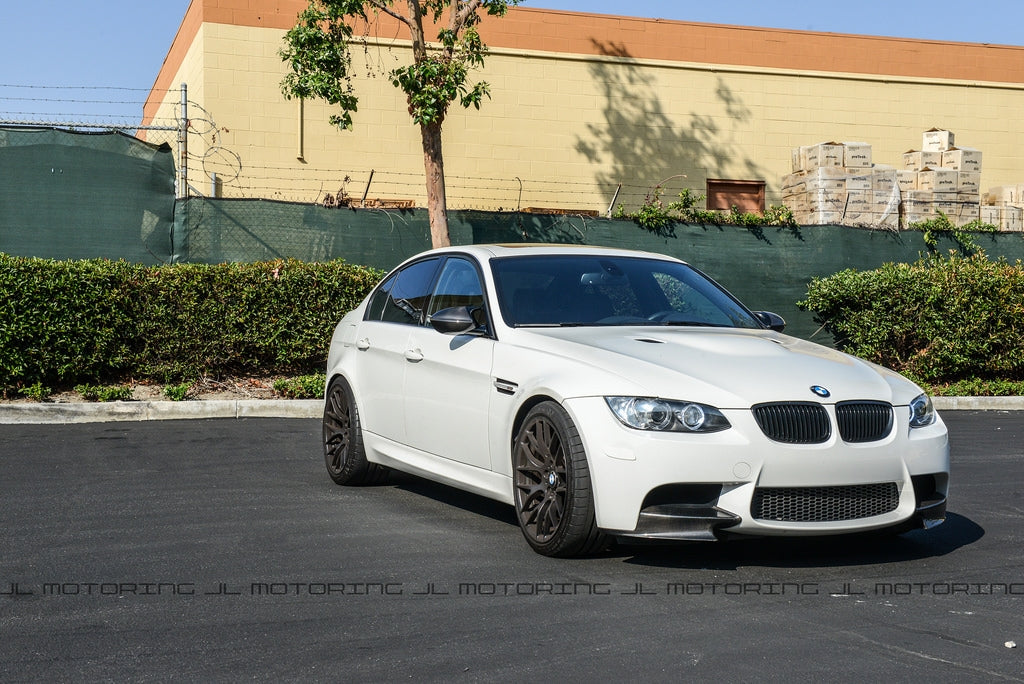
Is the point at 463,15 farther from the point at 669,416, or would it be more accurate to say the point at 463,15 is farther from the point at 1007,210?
the point at 669,416

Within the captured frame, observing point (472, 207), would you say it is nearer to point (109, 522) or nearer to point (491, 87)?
point (491, 87)

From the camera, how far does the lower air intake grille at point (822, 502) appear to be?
5.35m

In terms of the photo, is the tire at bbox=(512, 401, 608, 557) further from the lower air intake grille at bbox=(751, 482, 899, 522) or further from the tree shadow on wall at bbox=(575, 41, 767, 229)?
the tree shadow on wall at bbox=(575, 41, 767, 229)

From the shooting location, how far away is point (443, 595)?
5.12 metres

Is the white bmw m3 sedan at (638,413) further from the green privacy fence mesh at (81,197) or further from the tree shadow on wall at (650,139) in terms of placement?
the tree shadow on wall at (650,139)

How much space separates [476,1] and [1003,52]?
14219 mm

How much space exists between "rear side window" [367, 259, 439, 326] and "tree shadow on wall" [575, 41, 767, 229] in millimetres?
14461

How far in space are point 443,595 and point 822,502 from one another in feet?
5.69

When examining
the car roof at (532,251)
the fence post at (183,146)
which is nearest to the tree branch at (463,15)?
the fence post at (183,146)

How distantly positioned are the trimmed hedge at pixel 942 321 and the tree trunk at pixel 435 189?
203 inches

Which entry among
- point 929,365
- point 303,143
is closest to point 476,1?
point 303,143

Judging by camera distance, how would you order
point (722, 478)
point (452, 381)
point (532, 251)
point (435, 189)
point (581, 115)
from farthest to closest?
point (581, 115)
point (435, 189)
point (532, 251)
point (452, 381)
point (722, 478)

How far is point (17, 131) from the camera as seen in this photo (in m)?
14.0

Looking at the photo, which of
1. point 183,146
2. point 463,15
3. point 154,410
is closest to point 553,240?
point 463,15
